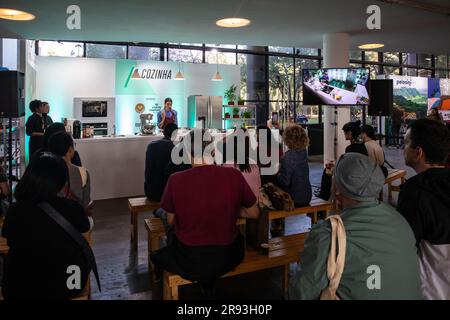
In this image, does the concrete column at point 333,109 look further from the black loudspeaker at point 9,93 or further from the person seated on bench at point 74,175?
the black loudspeaker at point 9,93

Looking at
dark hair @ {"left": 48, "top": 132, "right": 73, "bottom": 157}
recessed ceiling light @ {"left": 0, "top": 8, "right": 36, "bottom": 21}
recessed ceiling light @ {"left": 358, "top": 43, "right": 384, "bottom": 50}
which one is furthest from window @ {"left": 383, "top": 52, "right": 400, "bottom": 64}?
dark hair @ {"left": 48, "top": 132, "right": 73, "bottom": 157}

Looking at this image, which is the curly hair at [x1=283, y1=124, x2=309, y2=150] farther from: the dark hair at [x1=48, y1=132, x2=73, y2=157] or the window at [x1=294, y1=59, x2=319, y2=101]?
the window at [x1=294, y1=59, x2=319, y2=101]

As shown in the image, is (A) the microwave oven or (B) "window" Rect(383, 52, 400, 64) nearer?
(A) the microwave oven

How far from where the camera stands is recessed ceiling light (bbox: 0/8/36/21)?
5.06m

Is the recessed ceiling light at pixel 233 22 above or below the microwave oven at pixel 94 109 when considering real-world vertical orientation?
above

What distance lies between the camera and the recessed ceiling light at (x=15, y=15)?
506 centimetres

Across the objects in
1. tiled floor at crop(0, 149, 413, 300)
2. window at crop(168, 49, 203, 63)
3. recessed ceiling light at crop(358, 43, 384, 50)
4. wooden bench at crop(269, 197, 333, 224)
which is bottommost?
tiled floor at crop(0, 149, 413, 300)

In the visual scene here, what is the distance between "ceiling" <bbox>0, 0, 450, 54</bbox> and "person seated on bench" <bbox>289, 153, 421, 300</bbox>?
3975 mm

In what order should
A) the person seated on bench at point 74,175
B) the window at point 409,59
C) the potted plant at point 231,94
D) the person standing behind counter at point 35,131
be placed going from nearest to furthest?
1. the person seated on bench at point 74,175
2. the person standing behind counter at point 35,131
3. the potted plant at point 231,94
4. the window at point 409,59

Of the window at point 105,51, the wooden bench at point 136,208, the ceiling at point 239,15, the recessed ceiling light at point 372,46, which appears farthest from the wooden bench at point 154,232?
the window at point 105,51

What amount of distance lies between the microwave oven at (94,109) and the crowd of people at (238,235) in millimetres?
6368

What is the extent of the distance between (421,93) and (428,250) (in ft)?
48.8

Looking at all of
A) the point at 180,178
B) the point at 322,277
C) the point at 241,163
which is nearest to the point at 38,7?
the point at 241,163

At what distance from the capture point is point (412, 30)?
6934mm
